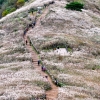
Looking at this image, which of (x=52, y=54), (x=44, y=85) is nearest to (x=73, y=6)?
(x=52, y=54)

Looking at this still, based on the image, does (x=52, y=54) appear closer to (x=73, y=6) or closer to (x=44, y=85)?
(x=44, y=85)

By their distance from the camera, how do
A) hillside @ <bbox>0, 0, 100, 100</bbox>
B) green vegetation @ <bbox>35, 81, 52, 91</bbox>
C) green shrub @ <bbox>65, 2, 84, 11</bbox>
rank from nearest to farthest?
1. hillside @ <bbox>0, 0, 100, 100</bbox>
2. green vegetation @ <bbox>35, 81, 52, 91</bbox>
3. green shrub @ <bbox>65, 2, 84, 11</bbox>

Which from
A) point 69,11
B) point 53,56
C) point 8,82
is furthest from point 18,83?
point 69,11

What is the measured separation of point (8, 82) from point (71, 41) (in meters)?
21.6

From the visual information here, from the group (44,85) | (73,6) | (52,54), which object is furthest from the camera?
(73,6)

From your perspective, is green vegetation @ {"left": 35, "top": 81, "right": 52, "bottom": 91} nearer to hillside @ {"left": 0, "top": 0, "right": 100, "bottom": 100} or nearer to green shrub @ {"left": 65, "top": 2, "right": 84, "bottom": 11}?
hillside @ {"left": 0, "top": 0, "right": 100, "bottom": 100}

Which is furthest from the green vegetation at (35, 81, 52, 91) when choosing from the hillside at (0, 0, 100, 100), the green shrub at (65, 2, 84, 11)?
the green shrub at (65, 2, 84, 11)

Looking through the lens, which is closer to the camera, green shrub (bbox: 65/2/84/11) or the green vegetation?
the green vegetation

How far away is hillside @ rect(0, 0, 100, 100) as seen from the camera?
36.7 metres

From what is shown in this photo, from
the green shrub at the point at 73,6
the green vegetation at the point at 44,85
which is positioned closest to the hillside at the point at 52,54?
the green vegetation at the point at 44,85

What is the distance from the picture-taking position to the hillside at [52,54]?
36656 mm

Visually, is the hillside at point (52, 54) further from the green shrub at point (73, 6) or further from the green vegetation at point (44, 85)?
the green shrub at point (73, 6)

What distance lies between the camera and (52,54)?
51.5 metres

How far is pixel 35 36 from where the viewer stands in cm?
6228
